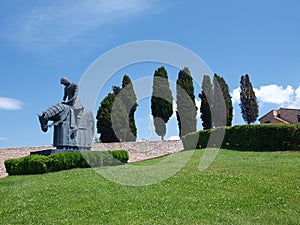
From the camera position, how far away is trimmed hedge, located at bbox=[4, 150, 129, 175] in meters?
15.1

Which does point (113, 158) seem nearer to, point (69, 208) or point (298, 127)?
point (69, 208)

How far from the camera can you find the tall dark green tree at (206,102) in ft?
125

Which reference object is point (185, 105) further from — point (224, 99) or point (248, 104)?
point (248, 104)

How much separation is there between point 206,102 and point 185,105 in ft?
12.2

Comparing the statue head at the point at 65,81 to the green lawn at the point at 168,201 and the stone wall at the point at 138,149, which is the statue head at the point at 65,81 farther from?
the green lawn at the point at 168,201

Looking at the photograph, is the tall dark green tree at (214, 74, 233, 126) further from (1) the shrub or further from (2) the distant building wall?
(1) the shrub

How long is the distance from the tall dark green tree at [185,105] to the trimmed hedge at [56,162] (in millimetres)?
18812

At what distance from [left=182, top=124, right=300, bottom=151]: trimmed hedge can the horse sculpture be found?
9.61 m

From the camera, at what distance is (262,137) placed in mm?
20562

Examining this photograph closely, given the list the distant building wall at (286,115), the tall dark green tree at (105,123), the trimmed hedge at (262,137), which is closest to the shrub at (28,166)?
the trimmed hedge at (262,137)

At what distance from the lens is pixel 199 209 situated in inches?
284

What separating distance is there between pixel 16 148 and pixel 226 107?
77.4ft

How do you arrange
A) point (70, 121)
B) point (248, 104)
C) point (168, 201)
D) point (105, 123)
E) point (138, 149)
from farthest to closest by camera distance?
point (248, 104) < point (105, 123) < point (138, 149) < point (70, 121) < point (168, 201)

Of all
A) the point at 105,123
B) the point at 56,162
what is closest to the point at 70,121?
the point at 56,162
